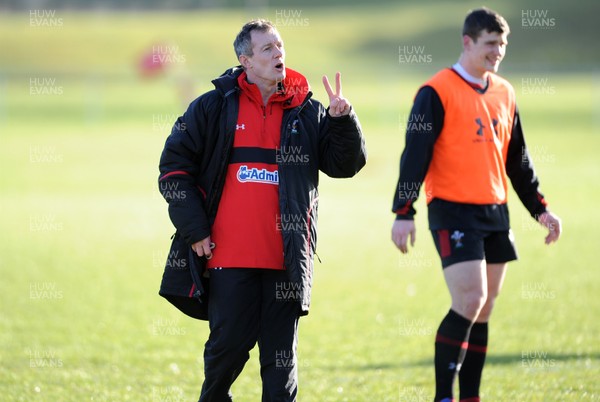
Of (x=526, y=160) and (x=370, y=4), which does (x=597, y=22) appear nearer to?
(x=370, y=4)

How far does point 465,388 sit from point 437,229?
0.97 m

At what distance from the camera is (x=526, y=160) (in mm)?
6453

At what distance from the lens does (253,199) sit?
541 centimetres

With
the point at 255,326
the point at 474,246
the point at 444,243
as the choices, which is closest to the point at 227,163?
the point at 255,326

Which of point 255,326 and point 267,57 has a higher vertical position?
point 267,57

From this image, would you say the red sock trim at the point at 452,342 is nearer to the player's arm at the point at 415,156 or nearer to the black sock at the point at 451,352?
the black sock at the point at 451,352

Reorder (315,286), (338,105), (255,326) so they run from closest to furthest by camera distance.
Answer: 1. (338,105)
2. (255,326)
3. (315,286)

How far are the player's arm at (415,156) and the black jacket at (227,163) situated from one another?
62 centimetres

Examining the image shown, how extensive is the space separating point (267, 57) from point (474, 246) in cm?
163

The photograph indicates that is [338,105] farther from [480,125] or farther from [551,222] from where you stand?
[551,222]

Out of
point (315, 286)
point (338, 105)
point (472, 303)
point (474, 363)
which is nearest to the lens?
point (338, 105)

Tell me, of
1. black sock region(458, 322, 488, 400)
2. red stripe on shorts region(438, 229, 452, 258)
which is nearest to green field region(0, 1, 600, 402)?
black sock region(458, 322, 488, 400)

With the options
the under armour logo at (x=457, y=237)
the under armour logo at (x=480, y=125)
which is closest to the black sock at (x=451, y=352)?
the under armour logo at (x=457, y=237)

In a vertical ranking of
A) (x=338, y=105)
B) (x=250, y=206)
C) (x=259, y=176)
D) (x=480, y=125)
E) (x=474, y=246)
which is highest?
(x=338, y=105)
